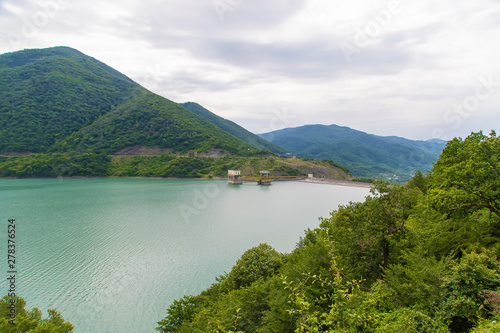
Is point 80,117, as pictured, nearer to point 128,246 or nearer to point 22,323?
point 128,246

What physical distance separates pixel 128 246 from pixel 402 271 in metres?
21.3

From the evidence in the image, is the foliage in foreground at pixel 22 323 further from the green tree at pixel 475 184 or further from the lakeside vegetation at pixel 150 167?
the lakeside vegetation at pixel 150 167

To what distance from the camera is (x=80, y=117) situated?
114 metres

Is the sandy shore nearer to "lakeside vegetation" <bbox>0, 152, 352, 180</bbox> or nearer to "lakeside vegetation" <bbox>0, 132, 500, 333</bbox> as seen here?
"lakeside vegetation" <bbox>0, 152, 352, 180</bbox>

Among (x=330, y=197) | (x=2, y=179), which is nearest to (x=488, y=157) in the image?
(x=330, y=197)

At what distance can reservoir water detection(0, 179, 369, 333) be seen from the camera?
46.1ft

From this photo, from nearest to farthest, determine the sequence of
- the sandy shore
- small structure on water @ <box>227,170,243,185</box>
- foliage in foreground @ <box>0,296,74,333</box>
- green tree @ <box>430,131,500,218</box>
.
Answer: foliage in foreground @ <box>0,296,74,333</box> < green tree @ <box>430,131,500,218</box> < the sandy shore < small structure on water @ <box>227,170,243,185</box>

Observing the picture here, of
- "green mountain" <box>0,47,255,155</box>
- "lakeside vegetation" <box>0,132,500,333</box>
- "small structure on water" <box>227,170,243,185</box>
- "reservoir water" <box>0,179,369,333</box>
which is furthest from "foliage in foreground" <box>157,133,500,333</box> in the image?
"green mountain" <box>0,47,255,155</box>

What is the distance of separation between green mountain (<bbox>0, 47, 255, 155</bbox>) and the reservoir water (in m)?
63.3

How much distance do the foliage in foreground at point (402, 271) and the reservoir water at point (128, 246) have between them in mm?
4482

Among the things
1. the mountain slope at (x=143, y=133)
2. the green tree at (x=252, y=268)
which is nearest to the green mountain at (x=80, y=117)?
the mountain slope at (x=143, y=133)

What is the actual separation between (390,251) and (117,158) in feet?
327

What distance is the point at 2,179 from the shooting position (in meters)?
71.1

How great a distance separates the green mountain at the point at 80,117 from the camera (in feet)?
321
